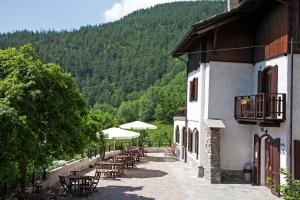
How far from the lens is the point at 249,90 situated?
60.5 feet

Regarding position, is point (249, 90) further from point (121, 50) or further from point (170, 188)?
point (121, 50)

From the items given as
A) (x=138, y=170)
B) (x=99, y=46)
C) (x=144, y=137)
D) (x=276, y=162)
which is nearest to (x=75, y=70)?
(x=99, y=46)

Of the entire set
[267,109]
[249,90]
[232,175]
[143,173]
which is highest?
[249,90]

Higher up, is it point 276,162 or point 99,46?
point 99,46

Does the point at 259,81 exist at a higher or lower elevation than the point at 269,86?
higher

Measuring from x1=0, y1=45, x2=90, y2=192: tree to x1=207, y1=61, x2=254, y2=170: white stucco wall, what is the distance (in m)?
6.66

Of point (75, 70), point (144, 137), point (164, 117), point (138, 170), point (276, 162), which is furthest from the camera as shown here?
point (75, 70)

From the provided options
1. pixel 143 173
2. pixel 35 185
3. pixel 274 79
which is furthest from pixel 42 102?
pixel 143 173

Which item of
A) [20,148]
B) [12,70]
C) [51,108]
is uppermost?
[12,70]

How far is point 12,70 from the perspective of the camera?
40.9 ft

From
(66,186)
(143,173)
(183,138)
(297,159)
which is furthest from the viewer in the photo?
(183,138)

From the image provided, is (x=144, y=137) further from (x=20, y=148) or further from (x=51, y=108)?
(x=20, y=148)

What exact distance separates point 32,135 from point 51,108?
2.70 m

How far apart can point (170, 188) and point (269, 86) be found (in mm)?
5652
